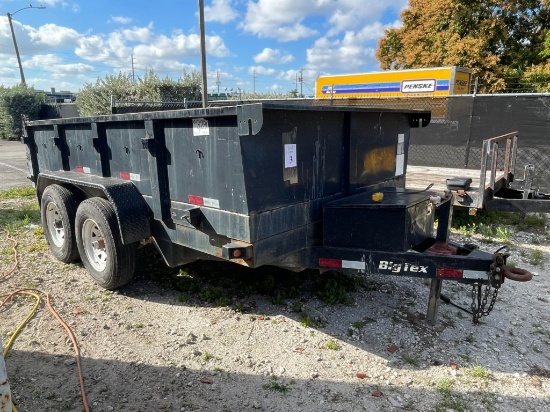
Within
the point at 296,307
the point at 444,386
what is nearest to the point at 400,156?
the point at 296,307

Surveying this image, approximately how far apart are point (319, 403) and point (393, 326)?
3.80 ft

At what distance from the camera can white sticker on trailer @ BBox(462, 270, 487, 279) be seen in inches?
119

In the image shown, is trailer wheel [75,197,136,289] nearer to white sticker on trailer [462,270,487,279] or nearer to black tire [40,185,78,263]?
black tire [40,185,78,263]

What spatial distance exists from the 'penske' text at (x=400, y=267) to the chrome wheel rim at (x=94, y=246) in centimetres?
256

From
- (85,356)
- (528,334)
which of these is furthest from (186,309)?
(528,334)

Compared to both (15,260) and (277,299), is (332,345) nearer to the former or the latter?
(277,299)

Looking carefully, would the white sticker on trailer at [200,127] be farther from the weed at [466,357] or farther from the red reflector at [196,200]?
the weed at [466,357]

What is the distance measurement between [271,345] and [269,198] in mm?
1183

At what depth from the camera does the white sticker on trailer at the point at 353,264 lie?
329 cm

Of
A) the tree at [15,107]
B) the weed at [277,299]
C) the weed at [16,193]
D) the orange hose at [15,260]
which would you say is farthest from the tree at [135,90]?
the weed at [277,299]

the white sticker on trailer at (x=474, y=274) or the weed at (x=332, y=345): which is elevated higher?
the white sticker on trailer at (x=474, y=274)

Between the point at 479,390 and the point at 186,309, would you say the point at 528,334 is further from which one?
the point at 186,309

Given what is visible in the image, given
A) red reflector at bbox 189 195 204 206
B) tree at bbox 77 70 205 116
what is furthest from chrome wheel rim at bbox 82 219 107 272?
tree at bbox 77 70 205 116

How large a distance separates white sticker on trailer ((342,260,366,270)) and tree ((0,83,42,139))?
26949mm
